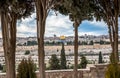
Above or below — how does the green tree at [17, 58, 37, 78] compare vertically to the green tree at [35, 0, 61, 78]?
below

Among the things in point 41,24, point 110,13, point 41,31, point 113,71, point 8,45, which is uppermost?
point 110,13

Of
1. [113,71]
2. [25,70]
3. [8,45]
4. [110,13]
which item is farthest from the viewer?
[110,13]

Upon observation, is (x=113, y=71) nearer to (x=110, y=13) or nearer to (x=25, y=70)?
(x=25, y=70)

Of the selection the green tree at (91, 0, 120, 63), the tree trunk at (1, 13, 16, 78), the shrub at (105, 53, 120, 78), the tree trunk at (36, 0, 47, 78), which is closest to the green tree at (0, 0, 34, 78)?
the tree trunk at (1, 13, 16, 78)

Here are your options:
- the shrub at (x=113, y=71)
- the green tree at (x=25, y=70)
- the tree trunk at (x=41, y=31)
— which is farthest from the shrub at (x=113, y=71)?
the tree trunk at (x=41, y=31)

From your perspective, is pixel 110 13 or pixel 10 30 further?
pixel 110 13

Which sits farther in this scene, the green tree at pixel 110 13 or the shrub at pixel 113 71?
the green tree at pixel 110 13

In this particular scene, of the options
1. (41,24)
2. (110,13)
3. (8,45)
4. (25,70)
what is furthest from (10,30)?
(110,13)

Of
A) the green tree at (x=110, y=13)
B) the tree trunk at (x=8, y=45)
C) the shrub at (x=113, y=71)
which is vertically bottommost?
the shrub at (x=113, y=71)

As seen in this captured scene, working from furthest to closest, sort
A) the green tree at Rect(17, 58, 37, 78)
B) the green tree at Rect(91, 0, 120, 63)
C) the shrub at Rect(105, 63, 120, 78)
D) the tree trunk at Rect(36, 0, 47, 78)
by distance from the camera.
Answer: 1. the green tree at Rect(91, 0, 120, 63)
2. the tree trunk at Rect(36, 0, 47, 78)
3. the shrub at Rect(105, 63, 120, 78)
4. the green tree at Rect(17, 58, 37, 78)

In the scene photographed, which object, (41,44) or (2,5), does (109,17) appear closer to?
(41,44)

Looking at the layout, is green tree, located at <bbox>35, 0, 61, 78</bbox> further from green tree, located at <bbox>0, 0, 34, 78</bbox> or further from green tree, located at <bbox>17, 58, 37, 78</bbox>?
green tree, located at <bbox>17, 58, 37, 78</bbox>

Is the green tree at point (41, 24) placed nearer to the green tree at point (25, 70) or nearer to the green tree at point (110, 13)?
the green tree at point (25, 70)

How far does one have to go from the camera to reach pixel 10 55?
9.66 meters
